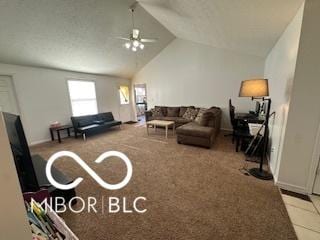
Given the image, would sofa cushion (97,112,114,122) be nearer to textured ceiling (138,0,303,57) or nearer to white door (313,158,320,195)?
textured ceiling (138,0,303,57)

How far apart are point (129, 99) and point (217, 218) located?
6765 millimetres

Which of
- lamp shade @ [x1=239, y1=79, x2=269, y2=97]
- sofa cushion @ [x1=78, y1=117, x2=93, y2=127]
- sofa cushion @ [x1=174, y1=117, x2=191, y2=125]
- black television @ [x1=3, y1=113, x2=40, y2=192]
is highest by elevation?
lamp shade @ [x1=239, y1=79, x2=269, y2=97]

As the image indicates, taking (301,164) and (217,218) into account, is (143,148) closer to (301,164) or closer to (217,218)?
(217,218)

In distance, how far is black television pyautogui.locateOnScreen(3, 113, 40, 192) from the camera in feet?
3.13

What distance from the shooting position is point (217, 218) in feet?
5.72

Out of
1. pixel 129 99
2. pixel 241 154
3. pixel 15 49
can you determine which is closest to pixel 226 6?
pixel 241 154

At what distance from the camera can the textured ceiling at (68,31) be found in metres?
2.74

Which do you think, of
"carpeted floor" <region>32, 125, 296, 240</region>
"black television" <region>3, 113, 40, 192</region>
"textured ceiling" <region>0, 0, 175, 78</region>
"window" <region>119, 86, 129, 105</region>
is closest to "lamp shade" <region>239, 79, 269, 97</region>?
"carpeted floor" <region>32, 125, 296, 240</region>

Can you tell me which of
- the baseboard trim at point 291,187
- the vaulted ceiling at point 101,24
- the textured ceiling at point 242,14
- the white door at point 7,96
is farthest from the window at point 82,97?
the baseboard trim at point 291,187

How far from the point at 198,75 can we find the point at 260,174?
4029mm

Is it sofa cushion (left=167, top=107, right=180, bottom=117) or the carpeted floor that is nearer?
the carpeted floor

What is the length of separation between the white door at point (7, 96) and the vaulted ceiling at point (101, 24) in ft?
1.64

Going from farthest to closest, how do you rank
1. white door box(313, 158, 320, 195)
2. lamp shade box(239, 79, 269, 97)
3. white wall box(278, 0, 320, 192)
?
1. lamp shade box(239, 79, 269, 97)
2. white door box(313, 158, 320, 195)
3. white wall box(278, 0, 320, 192)

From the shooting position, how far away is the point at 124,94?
7.50 meters
